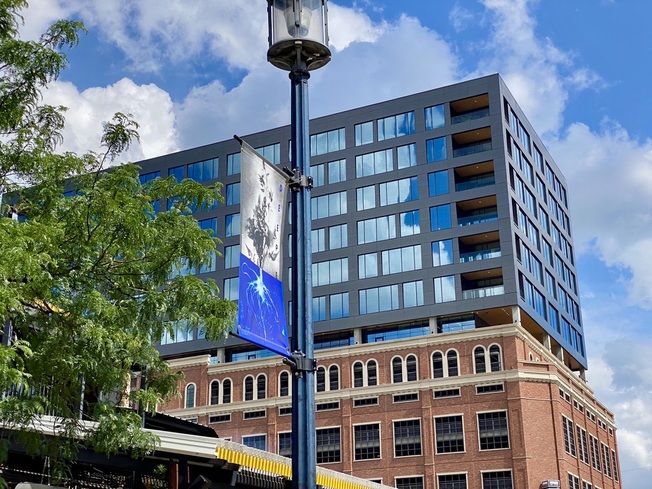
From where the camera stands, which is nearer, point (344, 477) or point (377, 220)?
point (344, 477)

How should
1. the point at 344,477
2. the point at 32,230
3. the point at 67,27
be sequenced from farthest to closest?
1. the point at 344,477
2. the point at 67,27
3. the point at 32,230

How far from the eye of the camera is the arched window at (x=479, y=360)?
73750 millimetres

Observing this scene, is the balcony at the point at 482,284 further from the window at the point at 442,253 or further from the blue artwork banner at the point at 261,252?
the blue artwork banner at the point at 261,252

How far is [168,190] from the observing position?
13523 millimetres

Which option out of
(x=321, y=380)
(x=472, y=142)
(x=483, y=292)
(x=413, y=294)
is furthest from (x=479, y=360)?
(x=472, y=142)

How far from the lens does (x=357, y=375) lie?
256 feet

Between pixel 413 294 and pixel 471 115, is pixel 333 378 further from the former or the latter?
pixel 471 115

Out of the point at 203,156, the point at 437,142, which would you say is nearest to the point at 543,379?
the point at 437,142

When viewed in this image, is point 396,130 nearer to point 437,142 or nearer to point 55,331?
point 437,142

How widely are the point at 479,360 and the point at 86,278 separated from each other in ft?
211

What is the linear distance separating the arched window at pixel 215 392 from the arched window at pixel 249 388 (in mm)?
2762

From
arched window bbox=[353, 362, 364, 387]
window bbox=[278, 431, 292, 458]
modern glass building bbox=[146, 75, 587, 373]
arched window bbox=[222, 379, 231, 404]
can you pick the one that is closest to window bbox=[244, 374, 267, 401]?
arched window bbox=[222, 379, 231, 404]

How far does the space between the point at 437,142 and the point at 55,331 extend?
70.5 meters

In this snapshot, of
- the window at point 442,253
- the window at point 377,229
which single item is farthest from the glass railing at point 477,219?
the window at point 377,229
